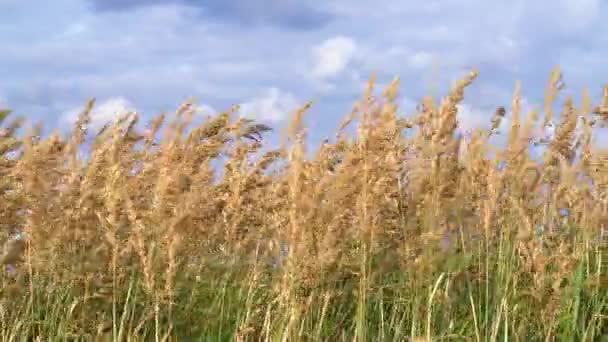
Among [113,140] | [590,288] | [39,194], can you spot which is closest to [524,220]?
[590,288]

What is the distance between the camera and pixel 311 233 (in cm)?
380

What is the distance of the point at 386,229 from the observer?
13.6 feet

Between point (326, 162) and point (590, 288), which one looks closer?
point (326, 162)

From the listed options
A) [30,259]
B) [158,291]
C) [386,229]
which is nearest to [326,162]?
[386,229]

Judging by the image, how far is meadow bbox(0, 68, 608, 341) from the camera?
392 cm

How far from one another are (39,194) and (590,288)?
9.28 feet

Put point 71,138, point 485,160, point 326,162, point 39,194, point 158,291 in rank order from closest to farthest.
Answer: point 158,291 < point 39,194 < point 326,162 < point 71,138 < point 485,160

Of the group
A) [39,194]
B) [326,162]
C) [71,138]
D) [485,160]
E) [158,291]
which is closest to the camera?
[158,291]

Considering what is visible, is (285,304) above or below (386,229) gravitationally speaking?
below

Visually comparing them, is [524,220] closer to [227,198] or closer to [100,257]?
[227,198]

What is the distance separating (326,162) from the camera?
4.50m

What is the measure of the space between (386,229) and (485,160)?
4.60ft

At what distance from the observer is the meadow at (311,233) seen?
3916 mm

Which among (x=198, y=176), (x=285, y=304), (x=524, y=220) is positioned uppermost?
(x=198, y=176)
